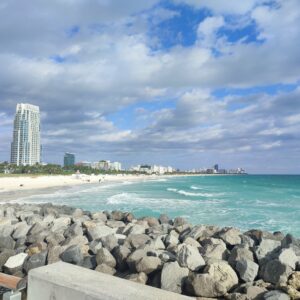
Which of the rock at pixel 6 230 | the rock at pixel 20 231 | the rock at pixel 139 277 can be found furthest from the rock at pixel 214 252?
the rock at pixel 6 230

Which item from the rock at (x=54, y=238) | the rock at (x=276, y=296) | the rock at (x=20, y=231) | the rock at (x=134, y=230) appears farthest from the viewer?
the rock at (x=134, y=230)

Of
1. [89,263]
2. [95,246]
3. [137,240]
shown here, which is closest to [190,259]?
[89,263]

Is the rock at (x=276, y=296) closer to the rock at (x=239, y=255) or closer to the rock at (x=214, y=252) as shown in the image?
the rock at (x=239, y=255)

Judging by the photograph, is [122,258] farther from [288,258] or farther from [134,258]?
[288,258]

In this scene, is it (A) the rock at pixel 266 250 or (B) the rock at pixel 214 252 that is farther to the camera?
(B) the rock at pixel 214 252

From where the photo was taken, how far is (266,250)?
696 centimetres

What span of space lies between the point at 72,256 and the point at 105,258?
2.13ft

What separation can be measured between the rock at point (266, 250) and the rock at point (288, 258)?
40 cm

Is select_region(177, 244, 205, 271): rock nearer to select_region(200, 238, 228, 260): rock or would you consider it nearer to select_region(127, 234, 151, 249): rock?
select_region(200, 238, 228, 260): rock

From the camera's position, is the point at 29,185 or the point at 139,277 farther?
the point at 29,185

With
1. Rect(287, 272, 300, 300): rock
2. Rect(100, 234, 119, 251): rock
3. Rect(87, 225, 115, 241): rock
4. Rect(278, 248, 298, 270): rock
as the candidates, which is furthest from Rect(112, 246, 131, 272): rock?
Rect(287, 272, 300, 300): rock

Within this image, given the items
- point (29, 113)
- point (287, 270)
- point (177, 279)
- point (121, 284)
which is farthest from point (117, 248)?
point (29, 113)

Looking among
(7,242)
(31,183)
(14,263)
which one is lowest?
(14,263)

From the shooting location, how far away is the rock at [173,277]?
17.9 feet
